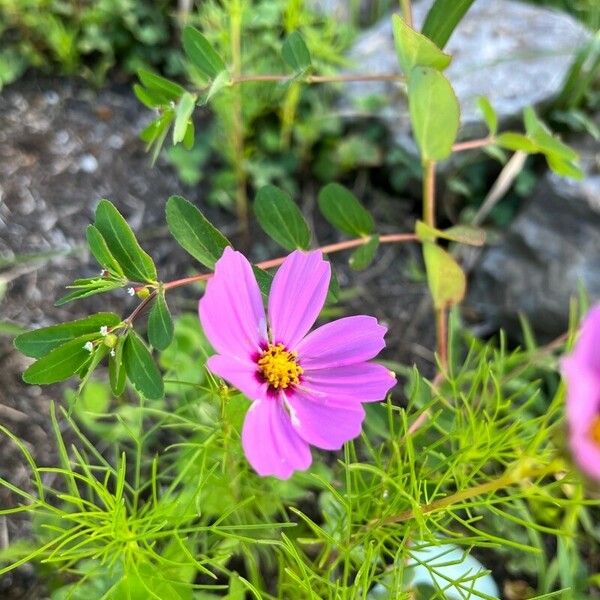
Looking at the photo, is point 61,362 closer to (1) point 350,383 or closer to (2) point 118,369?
(2) point 118,369

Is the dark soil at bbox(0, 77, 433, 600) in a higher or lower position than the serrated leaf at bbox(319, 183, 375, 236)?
lower

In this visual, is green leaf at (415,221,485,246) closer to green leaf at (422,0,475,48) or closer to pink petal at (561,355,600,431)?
green leaf at (422,0,475,48)

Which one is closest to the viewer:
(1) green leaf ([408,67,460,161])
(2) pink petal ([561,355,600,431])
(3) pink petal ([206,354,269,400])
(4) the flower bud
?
(2) pink petal ([561,355,600,431])

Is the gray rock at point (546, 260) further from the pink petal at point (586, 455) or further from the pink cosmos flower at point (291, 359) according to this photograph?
the pink petal at point (586, 455)

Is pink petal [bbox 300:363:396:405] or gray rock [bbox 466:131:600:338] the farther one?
gray rock [bbox 466:131:600:338]

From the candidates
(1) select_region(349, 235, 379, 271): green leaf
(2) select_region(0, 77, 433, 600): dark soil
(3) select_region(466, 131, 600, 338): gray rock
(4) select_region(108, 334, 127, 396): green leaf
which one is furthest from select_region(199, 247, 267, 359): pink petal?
Answer: (3) select_region(466, 131, 600, 338): gray rock

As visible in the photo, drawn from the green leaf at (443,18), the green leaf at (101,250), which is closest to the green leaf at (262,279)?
the green leaf at (101,250)
